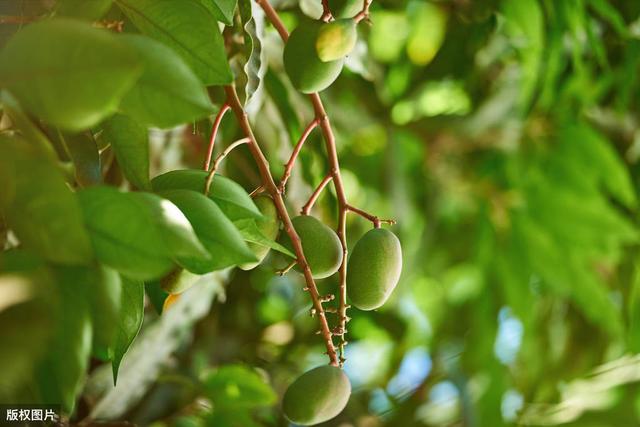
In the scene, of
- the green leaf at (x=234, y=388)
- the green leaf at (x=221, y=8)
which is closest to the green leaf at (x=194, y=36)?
the green leaf at (x=221, y=8)

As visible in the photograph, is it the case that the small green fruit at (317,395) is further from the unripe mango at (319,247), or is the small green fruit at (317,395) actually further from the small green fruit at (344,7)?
the small green fruit at (344,7)

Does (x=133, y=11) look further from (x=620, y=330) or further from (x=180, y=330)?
(x=620, y=330)

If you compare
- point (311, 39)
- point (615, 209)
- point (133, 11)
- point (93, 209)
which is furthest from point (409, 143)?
point (93, 209)

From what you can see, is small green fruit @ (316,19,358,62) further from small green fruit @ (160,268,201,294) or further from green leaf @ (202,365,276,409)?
green leaf @ (202,365,276,409)

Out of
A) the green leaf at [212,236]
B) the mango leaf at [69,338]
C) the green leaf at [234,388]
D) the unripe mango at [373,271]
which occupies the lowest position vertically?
the green leaf at [234,388]

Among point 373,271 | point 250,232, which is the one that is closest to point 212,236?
point 250,232

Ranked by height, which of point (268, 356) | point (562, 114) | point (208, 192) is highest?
point (208, 192)
